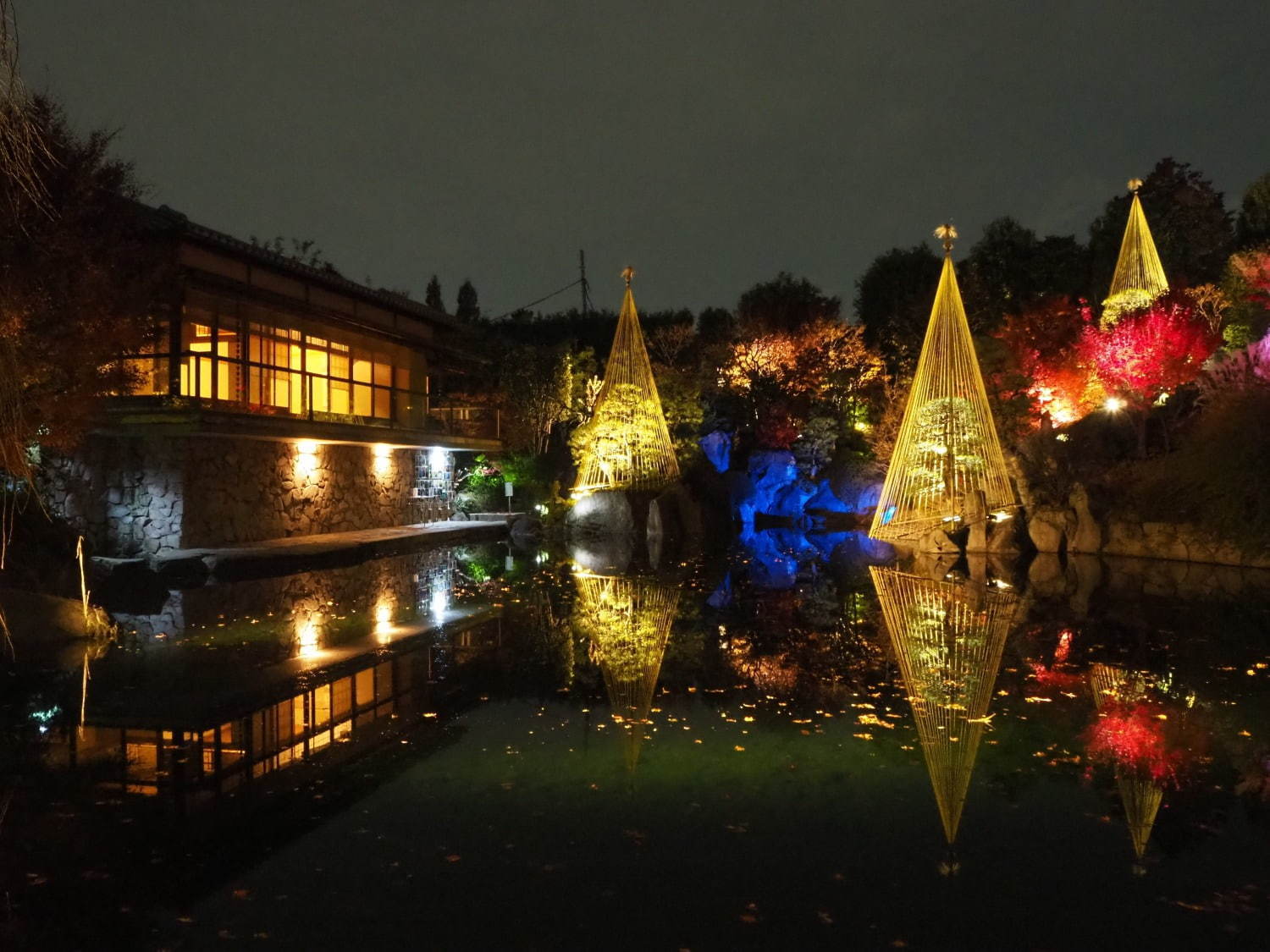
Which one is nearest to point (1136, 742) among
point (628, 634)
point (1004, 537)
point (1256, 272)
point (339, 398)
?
point (628, 634)

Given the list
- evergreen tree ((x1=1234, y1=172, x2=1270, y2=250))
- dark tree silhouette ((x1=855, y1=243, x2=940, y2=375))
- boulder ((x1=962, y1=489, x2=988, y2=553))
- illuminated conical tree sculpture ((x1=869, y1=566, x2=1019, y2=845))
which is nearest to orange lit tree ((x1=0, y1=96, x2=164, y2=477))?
illuminated conical tree sculpture ((x1=869, y1=566, x2=1019, y2=845))

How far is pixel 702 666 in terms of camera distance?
7512 mm

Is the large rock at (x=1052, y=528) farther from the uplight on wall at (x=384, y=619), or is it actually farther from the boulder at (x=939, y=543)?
the uplight on wall at (x=384, y=619)

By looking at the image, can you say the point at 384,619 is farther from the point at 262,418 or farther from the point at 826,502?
the point at 826,502

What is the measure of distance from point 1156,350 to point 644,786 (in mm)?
17070

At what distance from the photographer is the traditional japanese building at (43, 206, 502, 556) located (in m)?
14.4

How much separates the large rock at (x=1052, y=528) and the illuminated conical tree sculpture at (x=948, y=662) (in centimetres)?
465

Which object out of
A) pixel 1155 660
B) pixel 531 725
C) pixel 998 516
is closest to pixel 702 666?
pixel 531 725

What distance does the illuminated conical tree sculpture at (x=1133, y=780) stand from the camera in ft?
13.5

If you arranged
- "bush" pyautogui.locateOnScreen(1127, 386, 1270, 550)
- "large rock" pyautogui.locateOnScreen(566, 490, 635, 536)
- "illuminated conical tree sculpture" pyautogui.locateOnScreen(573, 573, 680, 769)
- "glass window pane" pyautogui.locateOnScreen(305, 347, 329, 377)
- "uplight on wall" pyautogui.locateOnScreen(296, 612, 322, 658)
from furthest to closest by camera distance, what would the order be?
"large rock" pyautogui.locateOnScreen(566, 490, 635, 536), "glass window pane" pyautogui.locateOnScreen(305, 347, 329, 377), "bush" pyautogui.locateOnScreen(1127, 386, 1270, 550), "uplight on wall" pyautogui.locateOnScreen(296, 612, 322, 658), "illuminated conical tree sculpture" pyautogui.locateOnScreen(573, 573, 680, 769)

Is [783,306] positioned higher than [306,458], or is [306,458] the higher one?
[783,306]

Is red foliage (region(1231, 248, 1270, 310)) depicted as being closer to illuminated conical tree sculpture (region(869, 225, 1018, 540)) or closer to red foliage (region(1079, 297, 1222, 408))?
red foliage (region(1079, 297, 1222, 408))

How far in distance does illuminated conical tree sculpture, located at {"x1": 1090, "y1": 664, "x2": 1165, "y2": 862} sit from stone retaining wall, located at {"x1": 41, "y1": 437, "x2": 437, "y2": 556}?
44.8ft

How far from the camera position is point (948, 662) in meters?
7.64
